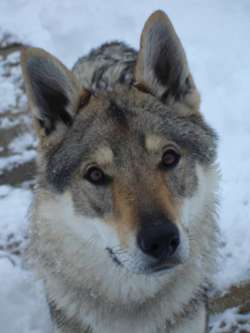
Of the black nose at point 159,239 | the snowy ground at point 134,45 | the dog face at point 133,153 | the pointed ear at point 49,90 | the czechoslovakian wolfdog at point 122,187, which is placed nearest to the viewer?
the black nose at point 159,239

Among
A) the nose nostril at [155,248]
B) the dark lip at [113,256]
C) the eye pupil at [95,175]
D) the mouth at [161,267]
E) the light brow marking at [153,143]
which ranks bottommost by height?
the mouth at [161,267]

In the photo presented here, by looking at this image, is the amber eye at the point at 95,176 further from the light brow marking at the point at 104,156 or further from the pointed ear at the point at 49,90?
the pointed ear at the point at 49,90

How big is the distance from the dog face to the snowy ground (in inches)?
50.8

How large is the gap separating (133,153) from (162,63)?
0.58 m

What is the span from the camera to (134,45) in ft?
19.6

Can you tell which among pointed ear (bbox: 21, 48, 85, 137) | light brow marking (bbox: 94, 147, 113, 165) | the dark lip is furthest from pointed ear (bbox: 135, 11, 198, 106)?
the dark lip

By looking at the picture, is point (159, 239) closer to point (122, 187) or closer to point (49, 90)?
point (122, 187)

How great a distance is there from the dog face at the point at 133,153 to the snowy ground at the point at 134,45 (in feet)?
4.24

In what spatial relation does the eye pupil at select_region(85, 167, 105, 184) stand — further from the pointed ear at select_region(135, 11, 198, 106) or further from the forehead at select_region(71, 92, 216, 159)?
the pointed ear at select_region(135, 11, 198, 106)

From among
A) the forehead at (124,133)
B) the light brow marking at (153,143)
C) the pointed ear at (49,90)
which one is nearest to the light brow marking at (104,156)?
the forehead at (124,133)

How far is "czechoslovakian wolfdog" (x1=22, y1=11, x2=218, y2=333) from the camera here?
279 centimetres

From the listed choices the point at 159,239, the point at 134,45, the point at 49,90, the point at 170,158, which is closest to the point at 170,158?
the point at 170,158

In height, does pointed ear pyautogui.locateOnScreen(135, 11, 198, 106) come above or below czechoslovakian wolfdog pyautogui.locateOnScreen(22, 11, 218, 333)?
above

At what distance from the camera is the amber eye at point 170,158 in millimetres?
2850
